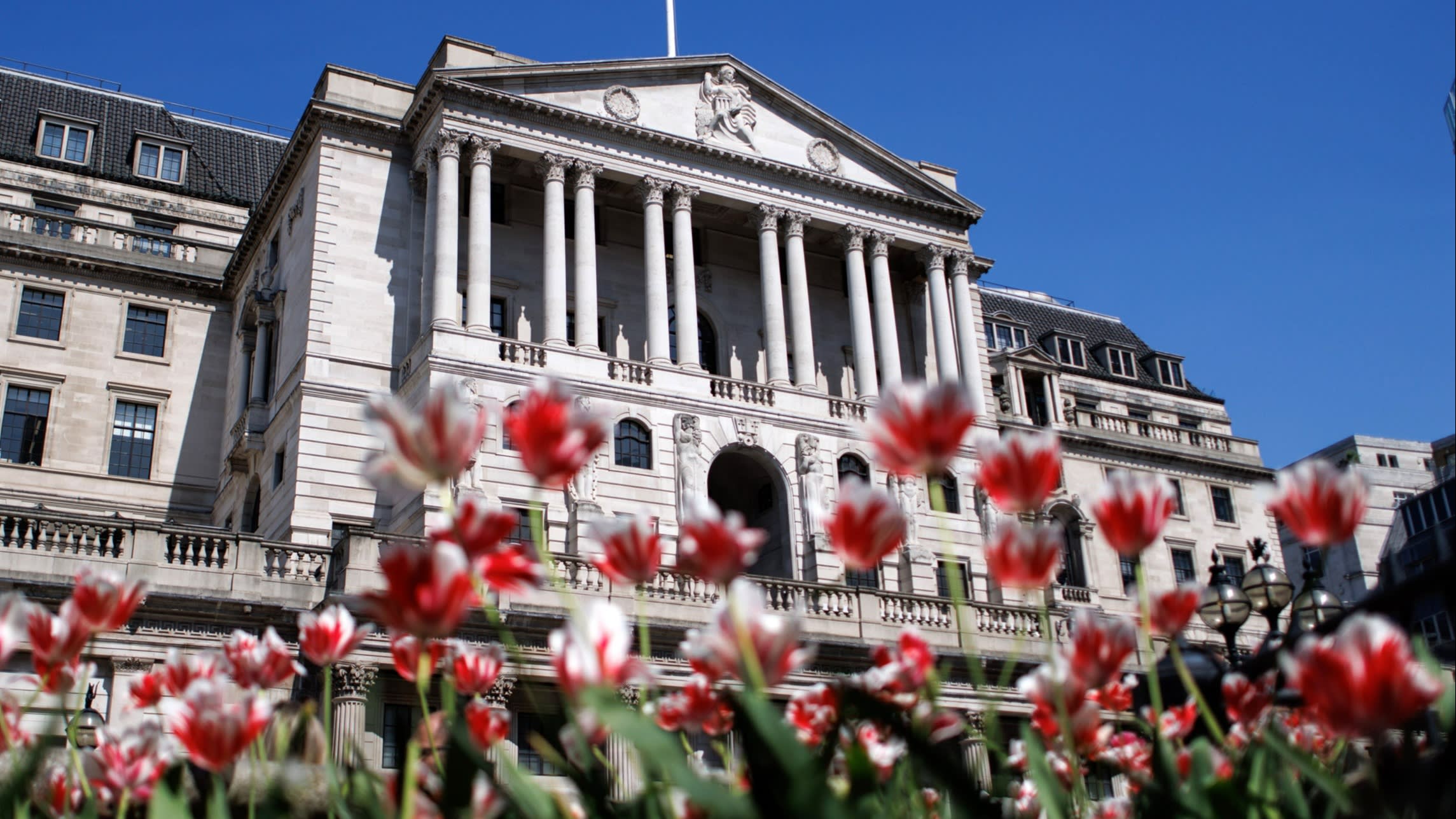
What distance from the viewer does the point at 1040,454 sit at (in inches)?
176

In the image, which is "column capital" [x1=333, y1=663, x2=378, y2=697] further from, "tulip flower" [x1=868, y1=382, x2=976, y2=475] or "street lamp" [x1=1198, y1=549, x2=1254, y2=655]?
"tulip flower" [x1=868, y1=382, x2=976, y2=475]

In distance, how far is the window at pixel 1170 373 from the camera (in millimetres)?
70438

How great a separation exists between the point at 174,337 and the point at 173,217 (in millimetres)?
8296

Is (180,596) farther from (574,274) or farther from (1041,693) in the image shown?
(1041,693)

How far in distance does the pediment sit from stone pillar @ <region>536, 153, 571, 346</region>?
6.77ft

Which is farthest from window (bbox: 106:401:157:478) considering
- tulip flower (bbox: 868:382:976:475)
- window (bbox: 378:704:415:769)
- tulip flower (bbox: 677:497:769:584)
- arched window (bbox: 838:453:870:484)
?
tulip flower (bbox: 868:382:976:475)

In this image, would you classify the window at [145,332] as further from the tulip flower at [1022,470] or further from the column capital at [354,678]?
the tulip flower at [1022,470]

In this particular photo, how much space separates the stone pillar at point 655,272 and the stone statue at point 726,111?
112 inches

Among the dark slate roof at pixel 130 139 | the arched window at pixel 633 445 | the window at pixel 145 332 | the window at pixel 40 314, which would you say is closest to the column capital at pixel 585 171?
the arched window at pixel 633 445

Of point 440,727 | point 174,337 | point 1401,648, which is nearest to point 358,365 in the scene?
point 174,337

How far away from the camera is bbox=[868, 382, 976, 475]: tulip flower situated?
421 centimetres

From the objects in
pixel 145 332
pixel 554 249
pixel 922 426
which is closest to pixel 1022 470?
pixel 922 426

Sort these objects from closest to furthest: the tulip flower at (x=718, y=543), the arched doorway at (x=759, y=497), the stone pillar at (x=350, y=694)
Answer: the tulip flower at (x=718, y=543)
the stone pillar at (x=350, y=694)
the arched doorway at (x=759, y=497)

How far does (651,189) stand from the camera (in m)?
41.6
